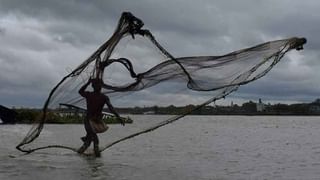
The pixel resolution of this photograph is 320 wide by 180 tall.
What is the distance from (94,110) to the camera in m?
19.5

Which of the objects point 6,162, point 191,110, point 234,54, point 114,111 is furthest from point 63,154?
point 234,54

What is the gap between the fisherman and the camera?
18.9m

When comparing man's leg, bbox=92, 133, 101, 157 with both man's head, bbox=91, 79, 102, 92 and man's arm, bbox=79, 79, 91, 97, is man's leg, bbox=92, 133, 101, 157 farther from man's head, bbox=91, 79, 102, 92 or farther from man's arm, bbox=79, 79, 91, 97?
man's head, bbox=91, 79, 102, 92

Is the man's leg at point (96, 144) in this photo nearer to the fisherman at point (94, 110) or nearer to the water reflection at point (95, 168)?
the fisherman at point (94, 110)

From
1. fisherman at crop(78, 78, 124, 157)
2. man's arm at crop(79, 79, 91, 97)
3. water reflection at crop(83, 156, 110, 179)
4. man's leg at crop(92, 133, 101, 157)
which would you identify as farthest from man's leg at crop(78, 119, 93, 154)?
man's arm at crop(79, 79, 91, 97)

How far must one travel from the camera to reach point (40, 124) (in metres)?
19.9

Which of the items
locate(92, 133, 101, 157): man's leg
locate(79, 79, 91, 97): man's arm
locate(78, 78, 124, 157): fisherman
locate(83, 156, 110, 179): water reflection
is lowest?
locate(83, 156, 110, 179): water reflection

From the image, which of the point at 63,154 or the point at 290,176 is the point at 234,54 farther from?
the point at 63,154

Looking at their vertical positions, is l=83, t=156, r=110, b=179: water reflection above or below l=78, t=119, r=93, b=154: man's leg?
below

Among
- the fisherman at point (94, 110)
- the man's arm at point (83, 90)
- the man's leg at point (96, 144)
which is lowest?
the man's leg at point (96, 144)

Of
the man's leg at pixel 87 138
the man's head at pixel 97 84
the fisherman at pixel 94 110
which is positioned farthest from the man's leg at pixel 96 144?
the man's head at pixel 97 84

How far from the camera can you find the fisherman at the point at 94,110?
62.1 ft

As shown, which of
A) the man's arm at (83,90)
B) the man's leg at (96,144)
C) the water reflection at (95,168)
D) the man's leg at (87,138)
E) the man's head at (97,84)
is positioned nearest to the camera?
the water reflection at (95,168)

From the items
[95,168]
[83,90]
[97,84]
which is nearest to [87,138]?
[95,168]
